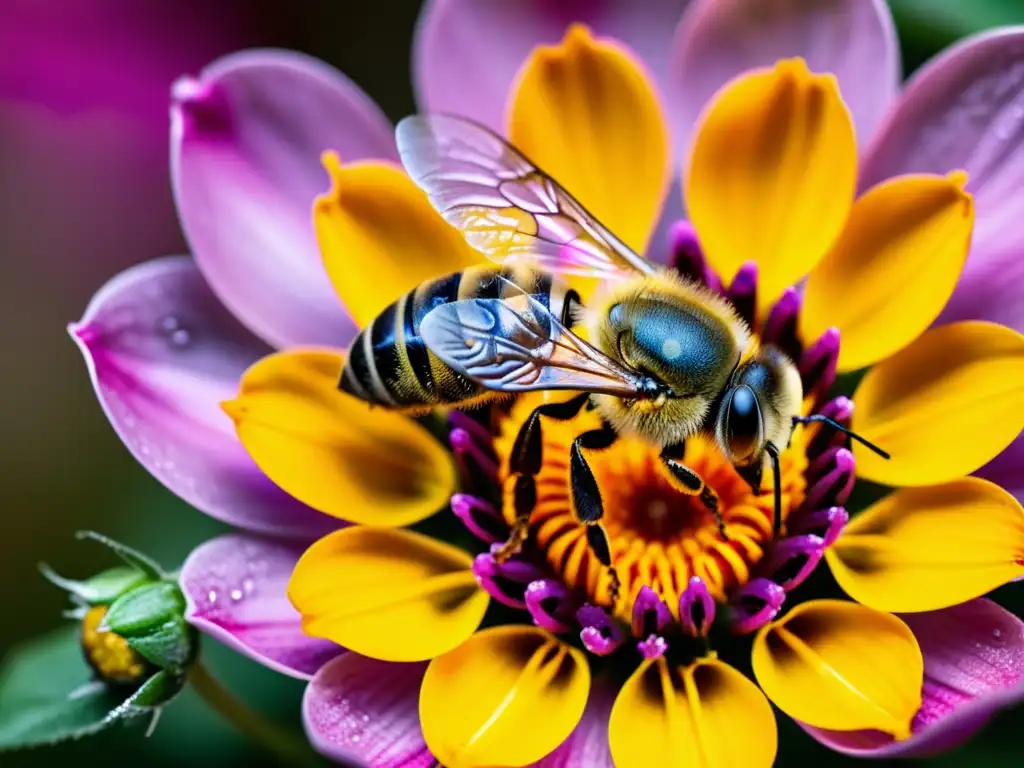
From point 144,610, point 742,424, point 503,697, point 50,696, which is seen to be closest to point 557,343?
point 742,424

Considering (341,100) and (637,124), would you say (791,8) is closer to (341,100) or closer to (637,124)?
(637,124)

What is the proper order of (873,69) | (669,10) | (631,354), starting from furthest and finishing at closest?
(669,10), (873,69), (631,354)

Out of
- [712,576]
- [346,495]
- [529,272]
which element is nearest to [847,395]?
[712,576]

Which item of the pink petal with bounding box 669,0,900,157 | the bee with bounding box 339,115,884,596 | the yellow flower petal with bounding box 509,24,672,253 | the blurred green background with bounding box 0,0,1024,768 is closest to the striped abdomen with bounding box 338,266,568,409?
the bee with bounding box 339,115,884,596

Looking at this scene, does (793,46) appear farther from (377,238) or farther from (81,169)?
(81,169)

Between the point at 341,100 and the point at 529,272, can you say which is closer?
the point at 529,272

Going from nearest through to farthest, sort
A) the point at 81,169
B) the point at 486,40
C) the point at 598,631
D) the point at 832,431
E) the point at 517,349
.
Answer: the point at 517,349 < the point at 598,631 < the point at 832,431 < the point at 486,40 < the point at 81,169

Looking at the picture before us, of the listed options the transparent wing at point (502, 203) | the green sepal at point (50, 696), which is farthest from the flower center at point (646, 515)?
the green sepal at point (50, 696)
